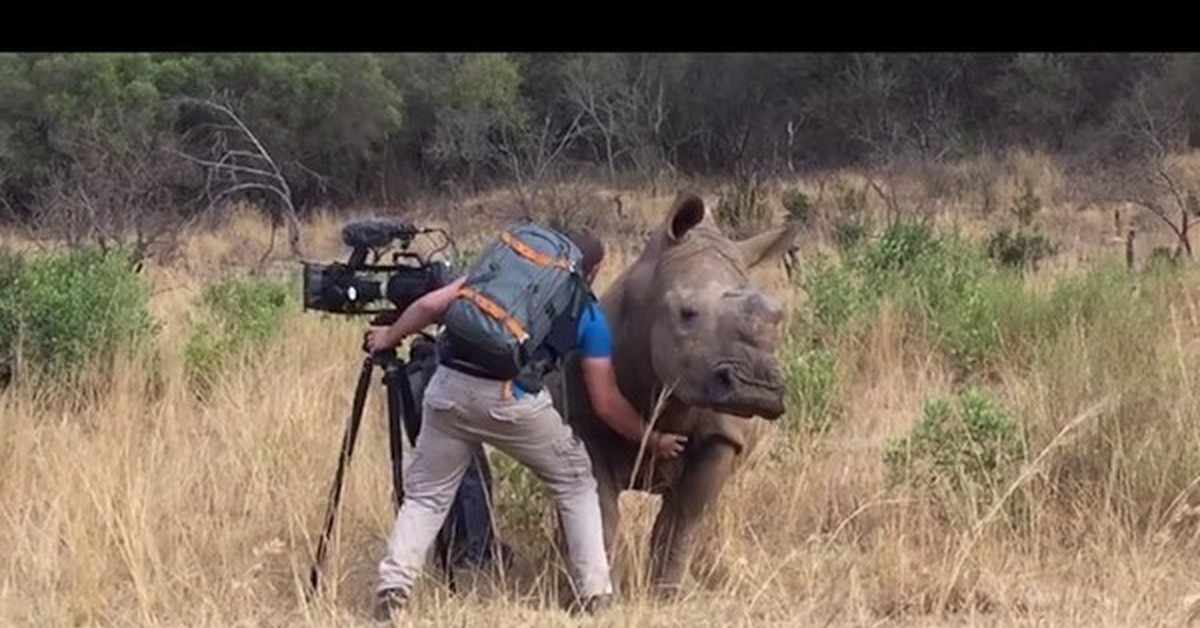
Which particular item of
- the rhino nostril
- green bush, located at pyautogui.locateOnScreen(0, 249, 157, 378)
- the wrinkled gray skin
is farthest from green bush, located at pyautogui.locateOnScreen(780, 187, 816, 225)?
the rhino nostril

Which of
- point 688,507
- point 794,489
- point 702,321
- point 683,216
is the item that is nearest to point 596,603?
point 688,507

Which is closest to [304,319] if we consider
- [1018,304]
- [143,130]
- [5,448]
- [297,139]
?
[5,448]

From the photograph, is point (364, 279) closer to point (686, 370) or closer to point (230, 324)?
point (686, 370)

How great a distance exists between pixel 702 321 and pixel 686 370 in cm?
17

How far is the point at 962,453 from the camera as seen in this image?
679 cm

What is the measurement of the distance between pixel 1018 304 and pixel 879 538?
4398mm

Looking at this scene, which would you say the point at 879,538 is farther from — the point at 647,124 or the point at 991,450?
the point at 647,124

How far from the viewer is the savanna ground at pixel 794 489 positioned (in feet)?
19.1

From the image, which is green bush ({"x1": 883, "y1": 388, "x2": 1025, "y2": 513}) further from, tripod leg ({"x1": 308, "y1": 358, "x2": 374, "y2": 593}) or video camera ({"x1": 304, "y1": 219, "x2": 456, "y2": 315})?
tripod leg ({"x1": 308, "y1": 358, "x2": 374, "y2": 593})

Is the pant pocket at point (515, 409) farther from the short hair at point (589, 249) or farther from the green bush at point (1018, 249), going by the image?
the green bush at point (1018, 249)

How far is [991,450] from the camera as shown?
6840mm

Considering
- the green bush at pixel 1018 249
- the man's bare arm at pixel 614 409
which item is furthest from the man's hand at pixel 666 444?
the green bush at pixel 1018 249

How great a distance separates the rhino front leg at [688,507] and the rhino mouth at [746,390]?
1.71 feet

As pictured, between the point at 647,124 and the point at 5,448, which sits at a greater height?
the point at 647,124
